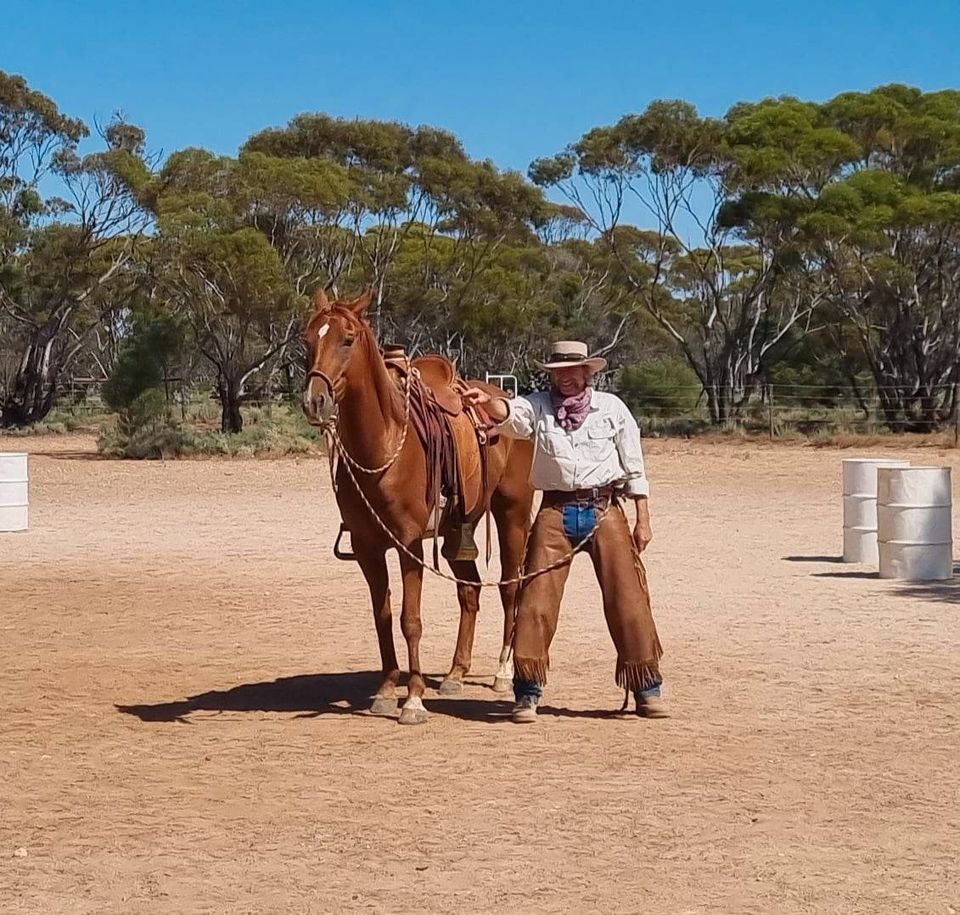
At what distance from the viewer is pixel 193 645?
33.7 ft

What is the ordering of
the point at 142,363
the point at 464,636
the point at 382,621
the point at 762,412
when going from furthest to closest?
the point at 762,412 → the point at 142,363 → the point at 464,636 → the point at 382,621

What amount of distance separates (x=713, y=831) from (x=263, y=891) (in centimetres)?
170

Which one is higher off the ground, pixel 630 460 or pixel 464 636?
pixel 630 460

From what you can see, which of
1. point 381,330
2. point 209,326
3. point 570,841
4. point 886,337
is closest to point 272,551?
point 570,841

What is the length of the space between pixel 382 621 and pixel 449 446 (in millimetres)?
991

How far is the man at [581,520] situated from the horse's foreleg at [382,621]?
2.29 feet

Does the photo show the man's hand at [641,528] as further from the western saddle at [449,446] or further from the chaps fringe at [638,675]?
the western saddle at [449,446]

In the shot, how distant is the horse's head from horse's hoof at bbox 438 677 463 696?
6.40 feet

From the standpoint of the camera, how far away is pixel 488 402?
789 centimetres

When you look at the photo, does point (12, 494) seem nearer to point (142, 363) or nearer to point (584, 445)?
point (584, 445)

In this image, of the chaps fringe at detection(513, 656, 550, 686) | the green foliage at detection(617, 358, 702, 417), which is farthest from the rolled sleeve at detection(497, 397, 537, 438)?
the green foliage at detection(617, 358, 702, 417)

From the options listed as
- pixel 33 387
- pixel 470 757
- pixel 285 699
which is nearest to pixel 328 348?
pixel 470 757

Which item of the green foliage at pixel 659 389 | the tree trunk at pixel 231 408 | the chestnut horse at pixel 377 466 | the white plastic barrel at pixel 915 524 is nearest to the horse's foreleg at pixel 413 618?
the chestnut horse at pixel 377 466

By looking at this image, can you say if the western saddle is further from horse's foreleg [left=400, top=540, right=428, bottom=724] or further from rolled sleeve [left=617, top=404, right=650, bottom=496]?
rolled sleeve [left=617, top=404, right=650, bottom=496]
